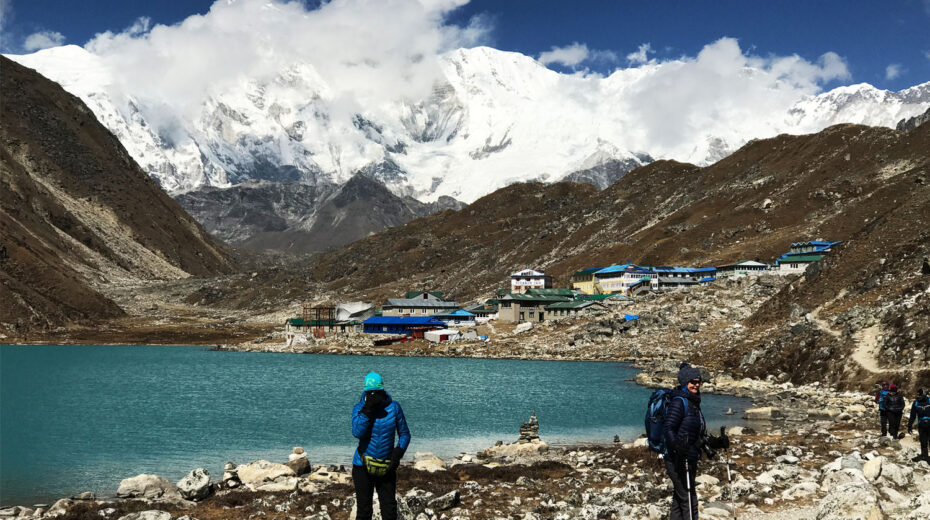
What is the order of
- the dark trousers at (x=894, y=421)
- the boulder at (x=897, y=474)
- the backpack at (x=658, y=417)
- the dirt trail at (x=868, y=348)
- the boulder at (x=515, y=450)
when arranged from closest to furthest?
the backpack at (x=658, y=417) < the boulder at (x=897, y=474) < the dark trousers at (x=894, y=421) < the boulder at (x=515, y=450) < the dirt trail at (x=868, y=348)

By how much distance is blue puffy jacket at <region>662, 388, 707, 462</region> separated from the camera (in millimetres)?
16859

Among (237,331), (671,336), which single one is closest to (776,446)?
(671,336)

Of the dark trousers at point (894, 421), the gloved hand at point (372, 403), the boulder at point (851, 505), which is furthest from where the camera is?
the dark trousers at point (894, 421)

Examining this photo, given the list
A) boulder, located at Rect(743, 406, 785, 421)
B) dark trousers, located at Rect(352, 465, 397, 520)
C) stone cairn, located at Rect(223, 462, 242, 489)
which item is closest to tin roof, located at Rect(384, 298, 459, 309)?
boulder, located at Rect(743, 406, 785, 421)

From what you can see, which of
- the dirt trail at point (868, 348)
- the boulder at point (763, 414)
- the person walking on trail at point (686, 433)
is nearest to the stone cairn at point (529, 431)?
the boulder at point (763, 414)

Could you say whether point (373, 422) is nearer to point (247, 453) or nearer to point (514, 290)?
point (247, 453)

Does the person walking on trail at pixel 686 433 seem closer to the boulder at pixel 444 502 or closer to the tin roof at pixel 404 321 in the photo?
the boulder at pixel 444 502

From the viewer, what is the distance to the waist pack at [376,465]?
A: 55.2ft

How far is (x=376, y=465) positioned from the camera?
55.3 ft

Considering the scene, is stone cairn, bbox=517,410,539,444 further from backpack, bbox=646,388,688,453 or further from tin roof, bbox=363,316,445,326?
tin roof, bbox=363,316,445,326

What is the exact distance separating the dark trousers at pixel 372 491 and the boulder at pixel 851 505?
1045 cm

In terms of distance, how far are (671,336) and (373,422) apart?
95003mm

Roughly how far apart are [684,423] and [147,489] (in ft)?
68.6

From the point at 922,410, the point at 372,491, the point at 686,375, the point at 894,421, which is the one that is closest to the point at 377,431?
the point at 372,491
